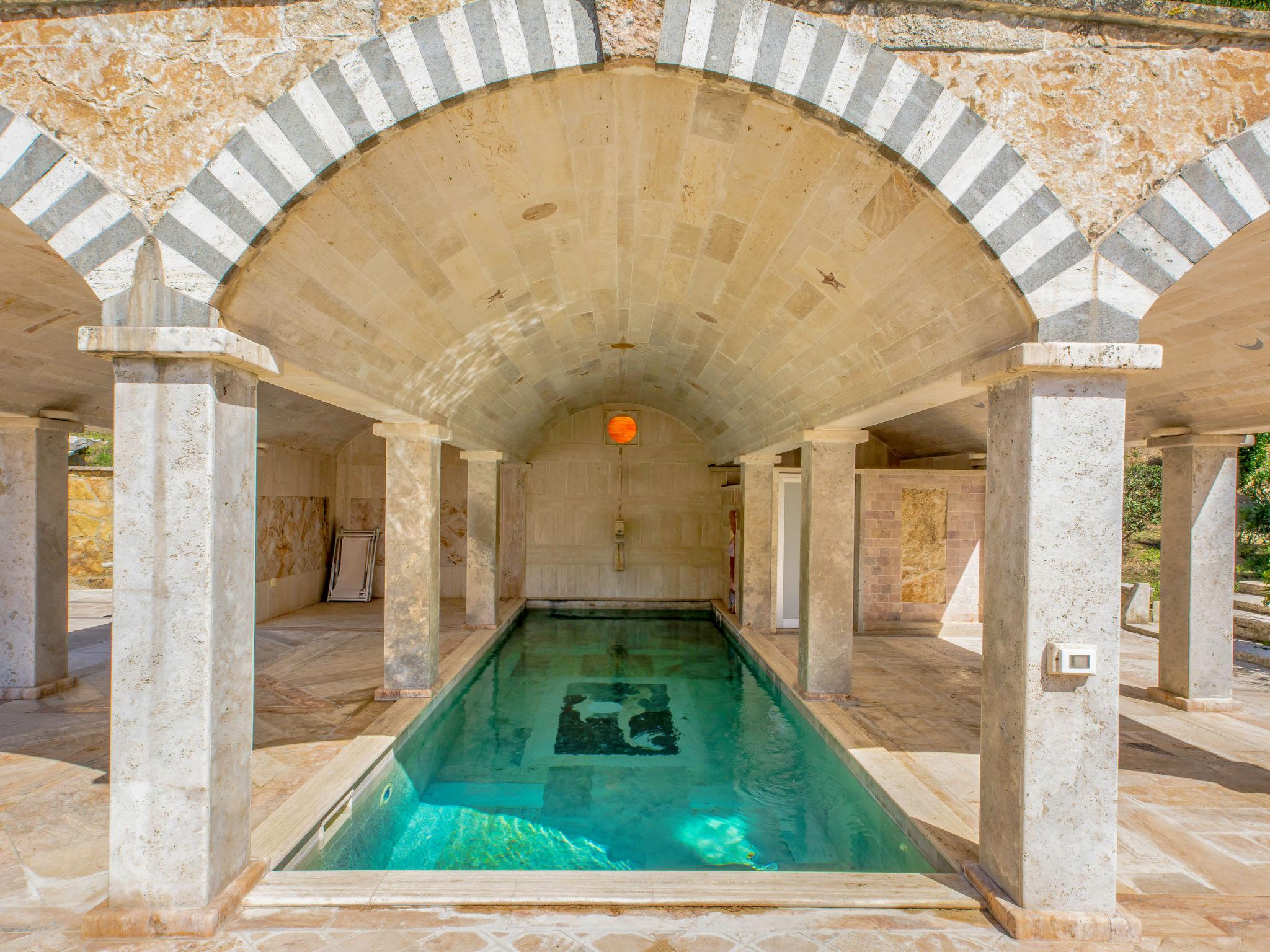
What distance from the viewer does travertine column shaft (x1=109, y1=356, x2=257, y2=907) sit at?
11.0 ft

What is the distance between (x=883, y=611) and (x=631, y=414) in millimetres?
6554

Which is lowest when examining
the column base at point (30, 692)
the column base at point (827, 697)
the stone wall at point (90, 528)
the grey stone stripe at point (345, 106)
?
the column base at point (827, 697)

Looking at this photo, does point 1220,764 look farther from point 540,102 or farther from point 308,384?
point 308,384

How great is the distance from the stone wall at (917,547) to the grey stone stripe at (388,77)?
9354 millimetres

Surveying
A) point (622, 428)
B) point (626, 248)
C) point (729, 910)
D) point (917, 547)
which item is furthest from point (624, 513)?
point (729, 910)

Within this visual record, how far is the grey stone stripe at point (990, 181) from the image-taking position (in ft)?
11.3

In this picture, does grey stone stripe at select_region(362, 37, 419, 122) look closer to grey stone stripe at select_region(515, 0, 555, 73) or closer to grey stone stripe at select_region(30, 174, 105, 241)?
grey stone stripe at select_region(515, 0, 555, 73)

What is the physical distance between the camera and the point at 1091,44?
3465mm

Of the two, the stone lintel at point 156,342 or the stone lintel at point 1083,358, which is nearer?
the stone lintel at point 156,342

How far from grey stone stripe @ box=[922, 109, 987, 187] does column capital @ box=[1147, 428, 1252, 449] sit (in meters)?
5.84

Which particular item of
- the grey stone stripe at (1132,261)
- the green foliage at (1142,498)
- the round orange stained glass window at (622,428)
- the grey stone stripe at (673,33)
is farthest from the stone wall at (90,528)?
the green foliage at (1142,498)

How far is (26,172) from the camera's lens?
10.8ft

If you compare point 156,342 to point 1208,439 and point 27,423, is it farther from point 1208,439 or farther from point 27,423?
point 1208,439

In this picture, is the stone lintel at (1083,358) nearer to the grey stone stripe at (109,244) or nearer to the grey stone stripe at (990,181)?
the grey stone stripe at (990,181)
